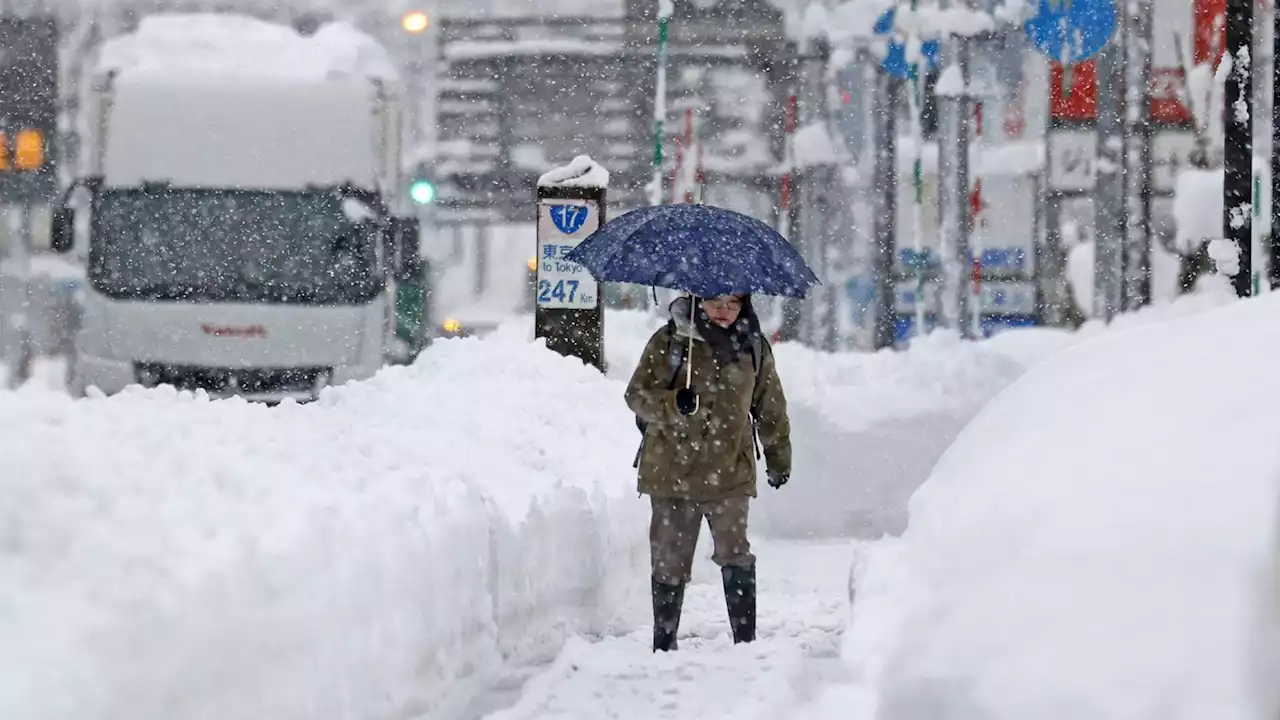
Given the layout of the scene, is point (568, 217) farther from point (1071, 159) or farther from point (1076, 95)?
point (1071, 159)

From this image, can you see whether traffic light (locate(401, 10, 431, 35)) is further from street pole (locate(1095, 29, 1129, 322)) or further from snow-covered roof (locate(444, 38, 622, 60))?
snow-covered roof (locate(444, 38, 622, 60))

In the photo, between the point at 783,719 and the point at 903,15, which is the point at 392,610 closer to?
the point at 783,719

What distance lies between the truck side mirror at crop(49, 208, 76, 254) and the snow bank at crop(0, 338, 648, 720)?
708 cm

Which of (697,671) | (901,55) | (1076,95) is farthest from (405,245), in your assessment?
(1076,95)

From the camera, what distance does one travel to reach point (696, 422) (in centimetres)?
800

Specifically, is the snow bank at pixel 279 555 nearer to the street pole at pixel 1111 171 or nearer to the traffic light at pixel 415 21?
the traffic light at pixel 415 21

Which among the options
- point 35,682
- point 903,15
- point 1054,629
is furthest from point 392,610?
point 903,15

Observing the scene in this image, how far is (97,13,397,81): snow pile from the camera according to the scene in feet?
56.2

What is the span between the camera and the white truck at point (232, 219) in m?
16.9

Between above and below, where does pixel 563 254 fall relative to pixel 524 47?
below

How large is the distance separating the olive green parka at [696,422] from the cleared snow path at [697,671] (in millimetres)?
734

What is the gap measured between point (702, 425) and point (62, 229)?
10.4 m

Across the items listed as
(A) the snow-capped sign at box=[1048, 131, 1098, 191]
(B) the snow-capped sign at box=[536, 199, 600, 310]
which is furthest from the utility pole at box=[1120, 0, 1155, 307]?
(B) the snow-capped sign at box=[536, 199, 600, 310]

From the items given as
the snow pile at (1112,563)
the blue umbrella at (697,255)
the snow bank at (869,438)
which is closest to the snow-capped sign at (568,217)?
the snow bank at (869,438)
